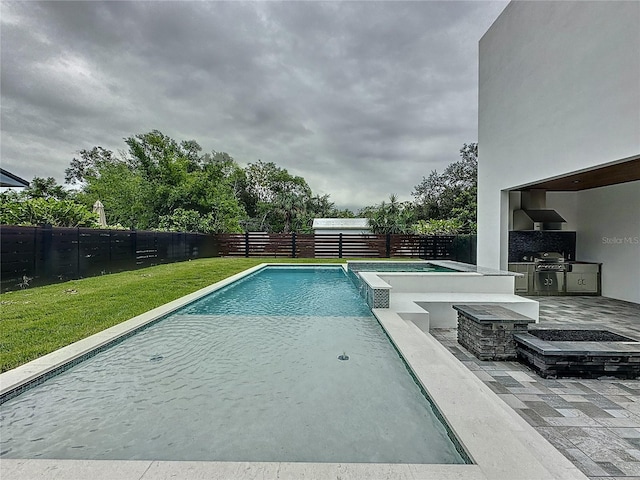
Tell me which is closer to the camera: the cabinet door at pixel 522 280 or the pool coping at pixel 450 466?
the pool coping at pixel 450 466

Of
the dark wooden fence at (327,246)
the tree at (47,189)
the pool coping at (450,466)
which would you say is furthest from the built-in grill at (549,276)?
the tree at (47,189)

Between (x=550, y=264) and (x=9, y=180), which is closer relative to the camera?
(x=9, y=180)

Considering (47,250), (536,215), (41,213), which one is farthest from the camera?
(41,213)

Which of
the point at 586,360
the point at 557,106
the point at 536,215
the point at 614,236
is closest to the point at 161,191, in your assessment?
the point at 536,215

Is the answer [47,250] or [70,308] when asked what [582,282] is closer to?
[70,308]

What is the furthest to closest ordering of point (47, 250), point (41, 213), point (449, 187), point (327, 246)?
1. point (449, 187)
2. point (327, 246)
3. point (41, 213)
4. point (47, 250)

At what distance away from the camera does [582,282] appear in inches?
336

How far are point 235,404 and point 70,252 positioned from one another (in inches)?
341

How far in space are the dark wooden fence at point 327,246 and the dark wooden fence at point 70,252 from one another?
4.59 metres

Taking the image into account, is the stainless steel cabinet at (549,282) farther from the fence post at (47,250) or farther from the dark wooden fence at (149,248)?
the fence post at (47,250)

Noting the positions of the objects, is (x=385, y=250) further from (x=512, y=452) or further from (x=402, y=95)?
(x=512, y=452)

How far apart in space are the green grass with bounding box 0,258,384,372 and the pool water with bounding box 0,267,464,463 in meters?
0.69

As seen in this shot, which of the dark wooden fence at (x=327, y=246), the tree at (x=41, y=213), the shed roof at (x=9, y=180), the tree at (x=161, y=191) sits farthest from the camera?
the tree at (x=161, y=191)

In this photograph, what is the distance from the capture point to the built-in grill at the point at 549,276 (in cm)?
853
